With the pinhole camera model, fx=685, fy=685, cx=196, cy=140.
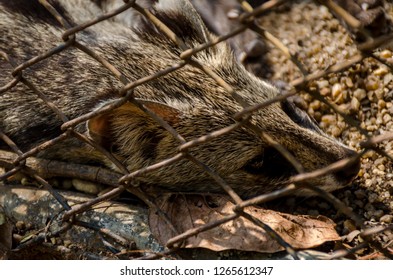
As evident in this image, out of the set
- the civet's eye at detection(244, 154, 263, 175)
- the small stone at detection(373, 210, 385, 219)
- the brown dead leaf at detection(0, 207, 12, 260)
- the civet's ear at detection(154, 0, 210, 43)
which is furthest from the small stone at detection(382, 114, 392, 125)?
the brown dead leaf at detection(0, 207, 12, 260)

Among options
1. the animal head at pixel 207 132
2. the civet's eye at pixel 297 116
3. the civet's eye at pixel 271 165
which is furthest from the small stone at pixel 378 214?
the civet's eye at pixel 297 116

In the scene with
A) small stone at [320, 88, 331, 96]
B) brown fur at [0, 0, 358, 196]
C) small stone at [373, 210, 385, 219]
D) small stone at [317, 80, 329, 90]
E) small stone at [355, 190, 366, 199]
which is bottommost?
small stone at [373, 210, 385, 219]

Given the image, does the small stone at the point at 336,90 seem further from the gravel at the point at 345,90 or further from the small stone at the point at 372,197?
the small stone at the point at 372,197

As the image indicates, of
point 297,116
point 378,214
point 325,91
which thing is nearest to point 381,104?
point 325,91

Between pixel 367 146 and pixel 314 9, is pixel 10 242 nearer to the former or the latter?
pixel 367 146

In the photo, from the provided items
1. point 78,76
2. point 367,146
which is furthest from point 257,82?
point 367,146

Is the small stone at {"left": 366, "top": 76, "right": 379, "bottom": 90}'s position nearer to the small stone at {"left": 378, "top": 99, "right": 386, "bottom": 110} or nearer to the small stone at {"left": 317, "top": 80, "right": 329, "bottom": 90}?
the small stone at {"left": 378, "top": 99, "right": 386, "bottom": 110}

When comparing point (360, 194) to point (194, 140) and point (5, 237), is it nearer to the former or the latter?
point (194, 140)
